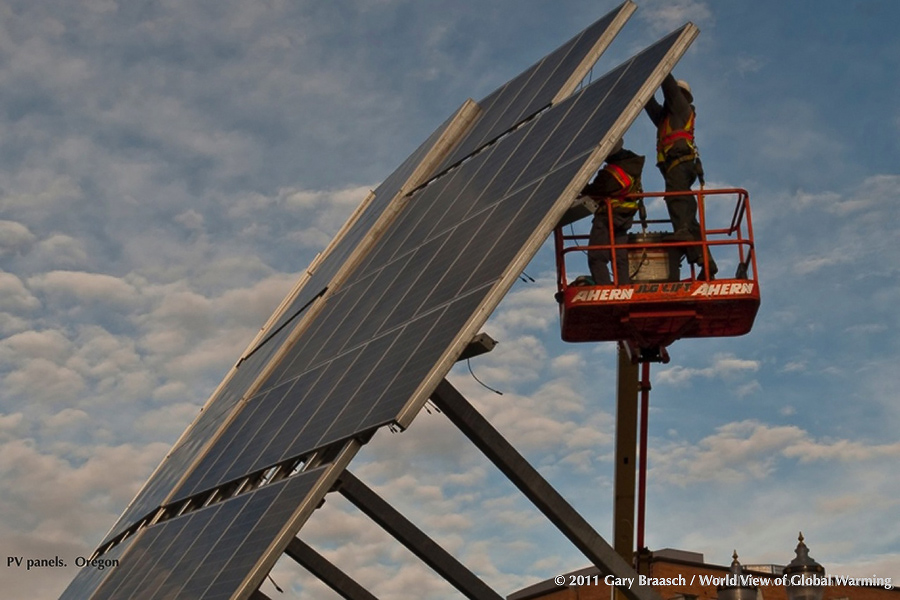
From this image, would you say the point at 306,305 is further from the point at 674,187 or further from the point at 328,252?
the point at 674,187

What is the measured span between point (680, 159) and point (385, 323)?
15.4 feet

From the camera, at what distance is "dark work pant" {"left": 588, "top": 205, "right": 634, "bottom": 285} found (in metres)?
15.7

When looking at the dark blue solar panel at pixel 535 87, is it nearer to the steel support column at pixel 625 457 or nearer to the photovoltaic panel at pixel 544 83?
the photovoltaic panel at pixel 544 83

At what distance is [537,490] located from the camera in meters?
12.5

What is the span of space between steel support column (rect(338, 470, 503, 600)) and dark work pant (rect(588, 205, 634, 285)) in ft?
12.8

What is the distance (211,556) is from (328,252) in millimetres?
12184

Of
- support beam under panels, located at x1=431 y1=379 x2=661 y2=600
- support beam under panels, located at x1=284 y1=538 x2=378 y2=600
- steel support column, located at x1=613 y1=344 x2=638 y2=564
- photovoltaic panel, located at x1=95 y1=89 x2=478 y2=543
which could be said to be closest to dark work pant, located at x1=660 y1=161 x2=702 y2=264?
steel support column, located at x1=613 y1=344 x2=638 y2=564

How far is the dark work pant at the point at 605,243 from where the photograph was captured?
51.6ft

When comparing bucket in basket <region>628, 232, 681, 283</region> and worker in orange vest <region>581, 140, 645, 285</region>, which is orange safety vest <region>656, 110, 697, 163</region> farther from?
bucket in basket <region>628, 232, 681, 283</region>

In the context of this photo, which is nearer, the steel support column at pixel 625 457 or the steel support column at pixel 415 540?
the steel support column at pixel 415 540

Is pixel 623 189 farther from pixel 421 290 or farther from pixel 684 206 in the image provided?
pixel 421 290

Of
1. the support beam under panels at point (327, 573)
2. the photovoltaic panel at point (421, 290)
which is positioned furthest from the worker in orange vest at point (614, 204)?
the support beam under panels at point (327, 573)

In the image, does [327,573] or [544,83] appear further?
[544,83]

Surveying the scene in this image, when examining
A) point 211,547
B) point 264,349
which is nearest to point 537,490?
point 211,547
